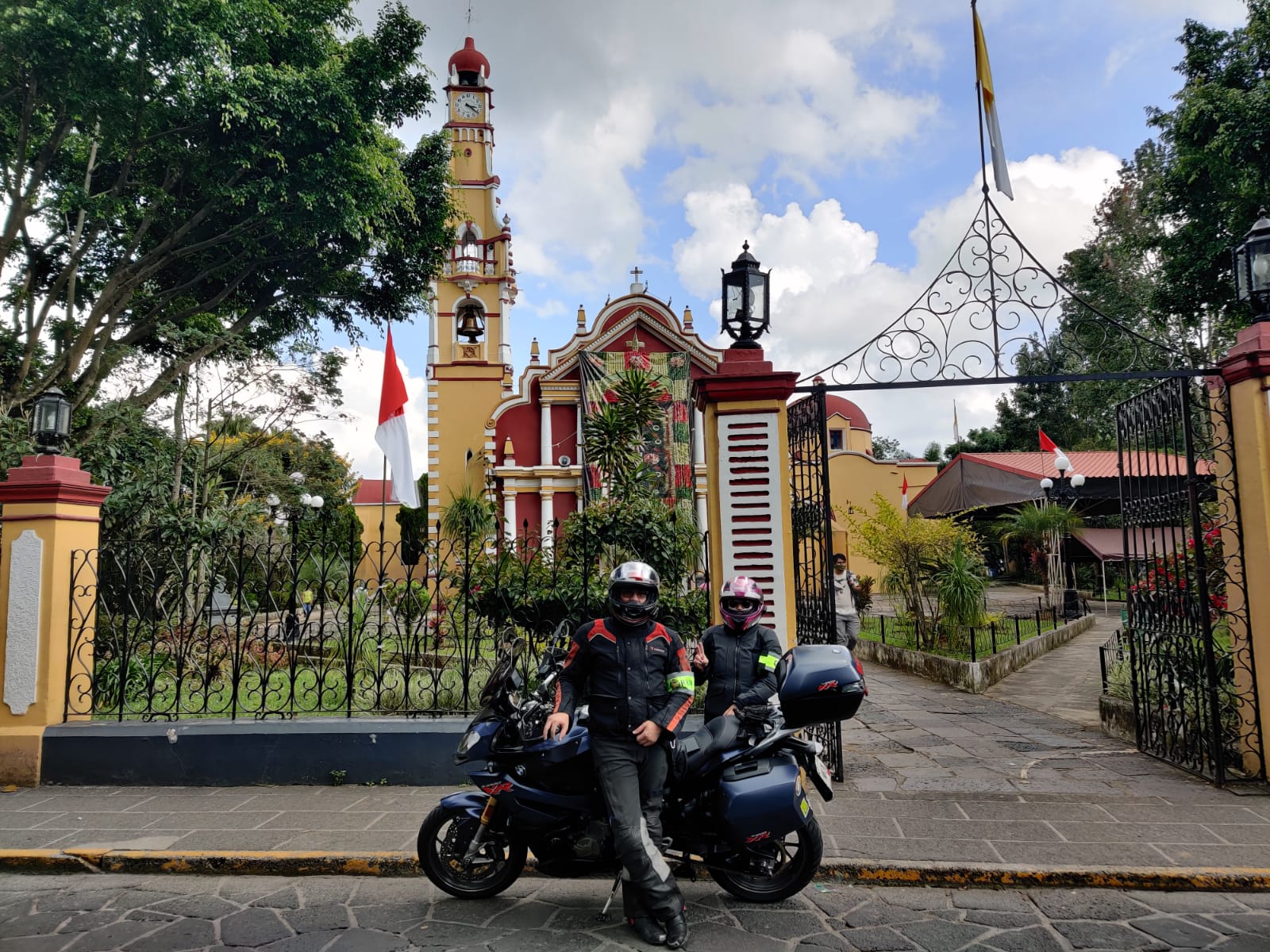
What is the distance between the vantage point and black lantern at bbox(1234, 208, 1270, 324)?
5875 mm

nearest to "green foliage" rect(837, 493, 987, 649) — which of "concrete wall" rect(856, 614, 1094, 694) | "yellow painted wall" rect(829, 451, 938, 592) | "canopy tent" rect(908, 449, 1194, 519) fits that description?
"concrete wall" rect(856, 614, 1094, 694)

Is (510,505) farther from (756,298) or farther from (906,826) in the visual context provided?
(906,826)

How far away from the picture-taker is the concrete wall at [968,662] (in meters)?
11.0

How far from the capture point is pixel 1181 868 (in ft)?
13.6

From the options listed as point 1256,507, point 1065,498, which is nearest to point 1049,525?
point 1065,498

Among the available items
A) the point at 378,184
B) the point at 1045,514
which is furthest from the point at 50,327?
the point at 1045,514

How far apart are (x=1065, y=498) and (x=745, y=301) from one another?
20604 mm

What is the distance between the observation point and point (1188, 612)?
19.4ft

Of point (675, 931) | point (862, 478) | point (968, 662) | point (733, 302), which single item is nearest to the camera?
point (675, 931)

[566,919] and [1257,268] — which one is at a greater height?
[1257,268]

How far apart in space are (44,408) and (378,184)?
585 cm

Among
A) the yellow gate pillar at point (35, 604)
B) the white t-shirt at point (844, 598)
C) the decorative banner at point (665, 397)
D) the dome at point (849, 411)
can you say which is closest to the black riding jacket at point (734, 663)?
the yellow gate pillar at point (35, 604)

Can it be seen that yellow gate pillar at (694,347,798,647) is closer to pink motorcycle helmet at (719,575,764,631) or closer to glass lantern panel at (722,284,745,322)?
glass lantern panel at (722,284,745,322)

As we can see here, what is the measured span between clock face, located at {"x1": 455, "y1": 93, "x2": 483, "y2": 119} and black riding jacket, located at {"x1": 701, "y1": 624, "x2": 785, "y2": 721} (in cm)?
2608
